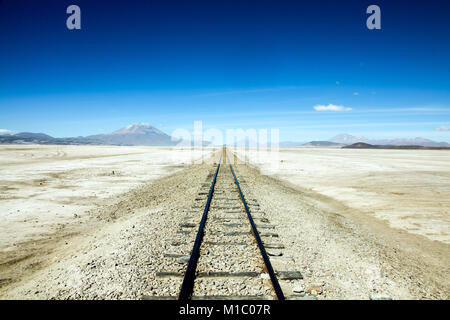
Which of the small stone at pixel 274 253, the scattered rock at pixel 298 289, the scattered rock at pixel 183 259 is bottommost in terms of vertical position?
the scattered rock at pixel 298 289

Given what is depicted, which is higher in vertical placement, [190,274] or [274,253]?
[190,274]

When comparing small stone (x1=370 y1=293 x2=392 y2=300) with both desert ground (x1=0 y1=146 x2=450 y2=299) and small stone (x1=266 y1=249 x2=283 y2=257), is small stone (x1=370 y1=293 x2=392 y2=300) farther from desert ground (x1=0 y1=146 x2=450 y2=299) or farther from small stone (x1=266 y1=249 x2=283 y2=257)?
small stone (x1=266 y1=249 x2=283 y2=257)

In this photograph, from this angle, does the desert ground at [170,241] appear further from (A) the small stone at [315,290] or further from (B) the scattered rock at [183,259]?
(B) the scattered rock at [183,259]

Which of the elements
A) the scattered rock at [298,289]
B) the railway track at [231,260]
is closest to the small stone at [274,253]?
the railway track at [231,260]

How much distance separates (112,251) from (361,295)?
509cm

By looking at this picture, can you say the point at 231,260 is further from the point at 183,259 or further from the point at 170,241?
the point at 170,241

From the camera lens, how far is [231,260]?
15.4 feet

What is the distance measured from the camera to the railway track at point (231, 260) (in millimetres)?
3697

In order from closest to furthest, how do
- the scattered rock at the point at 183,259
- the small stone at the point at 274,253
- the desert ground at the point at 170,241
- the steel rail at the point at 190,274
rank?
the steel rail at the point at 190,274 → the desert ground at the point at 170,241 → the scattered rock at the point at 183,259 → the small stone at the point at 274,253

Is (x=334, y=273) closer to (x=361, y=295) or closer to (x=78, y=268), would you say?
(x=361, y=295)

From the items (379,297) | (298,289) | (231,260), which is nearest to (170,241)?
(231,260)
